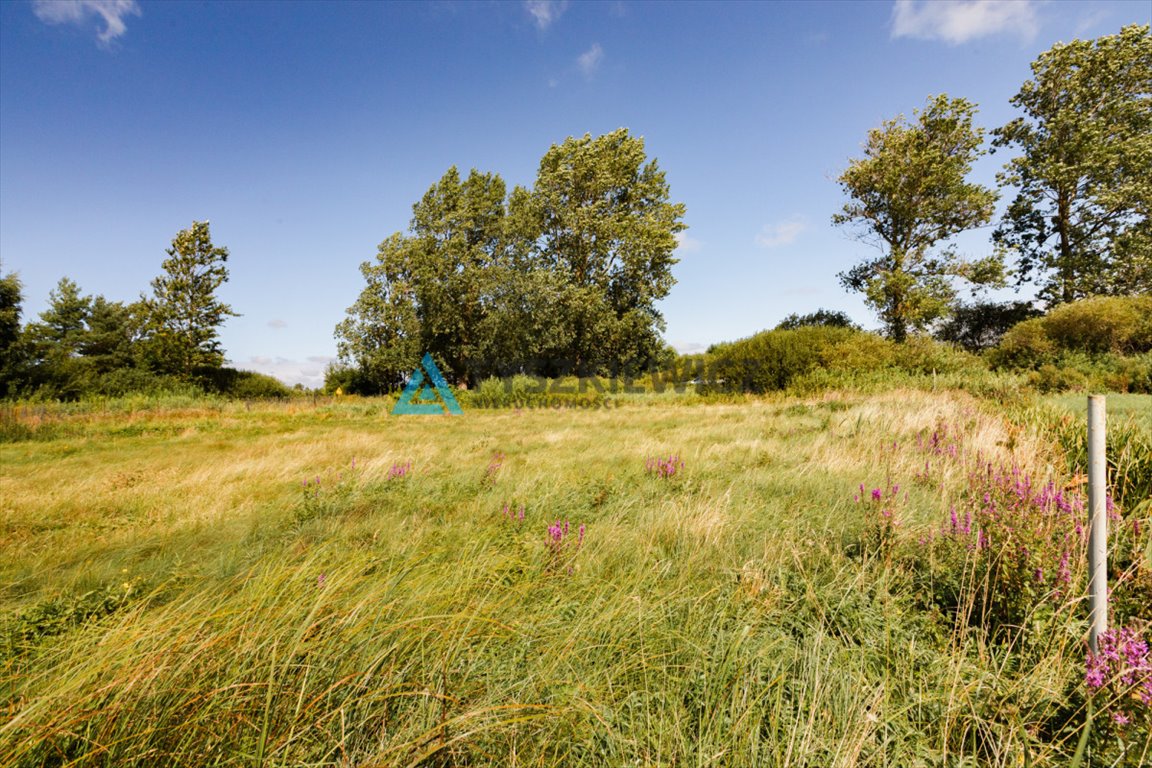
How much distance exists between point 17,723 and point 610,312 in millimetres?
20368

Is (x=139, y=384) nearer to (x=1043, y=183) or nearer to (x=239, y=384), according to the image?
(x=239, y=384)

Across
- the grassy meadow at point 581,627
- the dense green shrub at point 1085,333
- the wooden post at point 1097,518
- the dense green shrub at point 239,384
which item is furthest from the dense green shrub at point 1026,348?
the dense green shrub at point 239,384

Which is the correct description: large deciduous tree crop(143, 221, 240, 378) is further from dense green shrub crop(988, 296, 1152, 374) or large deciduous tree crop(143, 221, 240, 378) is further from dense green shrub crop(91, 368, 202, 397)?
dense green shrub crop(988, 296, 1152, 374)

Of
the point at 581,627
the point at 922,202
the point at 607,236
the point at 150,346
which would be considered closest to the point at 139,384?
the point at 150,346

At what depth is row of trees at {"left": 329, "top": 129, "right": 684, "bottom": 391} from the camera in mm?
20969

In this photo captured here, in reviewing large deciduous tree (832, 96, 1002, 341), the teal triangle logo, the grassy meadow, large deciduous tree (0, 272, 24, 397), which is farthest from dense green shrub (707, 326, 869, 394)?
large deciduous tree (0, 272, 24, 397)

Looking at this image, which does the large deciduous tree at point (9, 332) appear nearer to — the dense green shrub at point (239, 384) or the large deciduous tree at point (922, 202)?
the dense green shrub at point (239, 384)

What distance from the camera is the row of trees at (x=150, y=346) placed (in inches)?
824

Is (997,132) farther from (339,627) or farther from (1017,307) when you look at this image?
(339,627)

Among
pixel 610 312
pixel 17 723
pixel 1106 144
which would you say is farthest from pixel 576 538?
pixel 1106 144

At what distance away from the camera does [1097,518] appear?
5.28 feet

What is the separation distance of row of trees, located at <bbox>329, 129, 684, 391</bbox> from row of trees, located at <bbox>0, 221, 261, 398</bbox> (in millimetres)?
8787

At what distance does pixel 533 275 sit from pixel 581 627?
19.9 metres

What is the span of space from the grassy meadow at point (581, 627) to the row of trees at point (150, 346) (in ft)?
87.9
